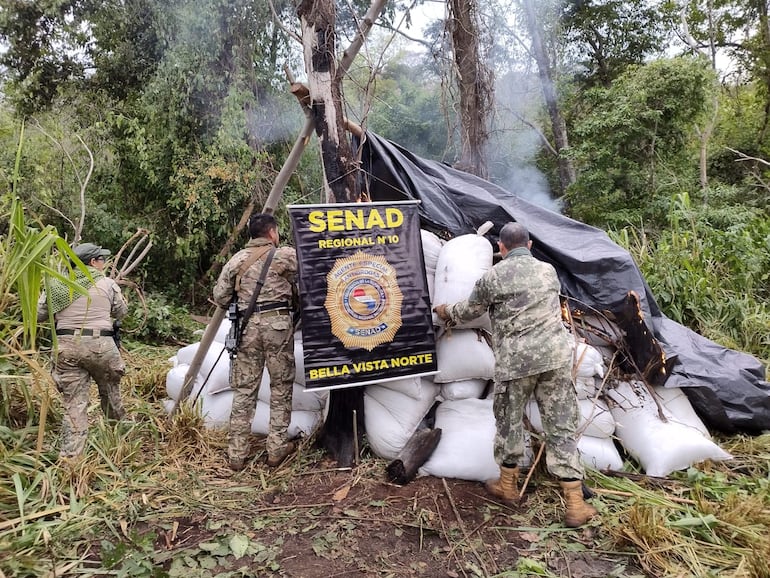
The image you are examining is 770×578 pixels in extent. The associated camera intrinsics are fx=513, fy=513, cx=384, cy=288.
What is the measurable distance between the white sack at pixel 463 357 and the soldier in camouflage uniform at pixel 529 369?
414 mm

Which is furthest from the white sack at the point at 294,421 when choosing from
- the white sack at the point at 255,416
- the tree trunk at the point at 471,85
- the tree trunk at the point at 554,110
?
the tree trunk at the point at 554,110

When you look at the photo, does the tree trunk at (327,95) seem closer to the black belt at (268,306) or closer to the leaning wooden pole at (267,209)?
the leaning wooden pole at (267,209)

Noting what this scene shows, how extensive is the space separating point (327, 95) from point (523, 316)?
199 cm

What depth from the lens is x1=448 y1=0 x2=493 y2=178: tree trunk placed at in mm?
5406

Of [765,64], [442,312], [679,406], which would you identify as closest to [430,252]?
[442,312]

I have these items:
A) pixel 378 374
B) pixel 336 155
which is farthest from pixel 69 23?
pixel 378 374

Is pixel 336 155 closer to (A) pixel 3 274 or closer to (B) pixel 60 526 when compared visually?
(A) pixel 3 274

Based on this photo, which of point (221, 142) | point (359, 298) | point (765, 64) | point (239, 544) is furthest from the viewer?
point (765, 64)

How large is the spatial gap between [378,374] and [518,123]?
10.8 metres

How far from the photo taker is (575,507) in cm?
272

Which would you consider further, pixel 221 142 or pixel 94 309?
pixel 221 142

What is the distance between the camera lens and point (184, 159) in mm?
7293

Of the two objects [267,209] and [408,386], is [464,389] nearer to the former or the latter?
[408,386]

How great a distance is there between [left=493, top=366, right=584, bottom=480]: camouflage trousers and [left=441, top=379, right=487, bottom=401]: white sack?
497 mm
